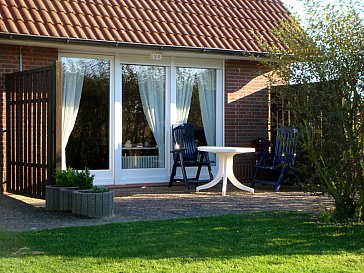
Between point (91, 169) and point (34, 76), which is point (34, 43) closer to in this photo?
point (34, 76)

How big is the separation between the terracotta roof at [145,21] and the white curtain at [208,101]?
0.93m

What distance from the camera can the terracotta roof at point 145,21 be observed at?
11359mm

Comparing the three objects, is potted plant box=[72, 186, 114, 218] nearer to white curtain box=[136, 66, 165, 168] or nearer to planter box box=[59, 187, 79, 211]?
planter box box=[59, 187, 79, 211]

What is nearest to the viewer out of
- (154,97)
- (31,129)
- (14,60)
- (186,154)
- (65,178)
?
(65,178)

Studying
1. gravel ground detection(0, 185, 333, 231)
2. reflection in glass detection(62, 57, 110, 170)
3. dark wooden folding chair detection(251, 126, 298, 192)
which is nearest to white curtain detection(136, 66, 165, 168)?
reflection in glass detection(62, 57, 110, 170)

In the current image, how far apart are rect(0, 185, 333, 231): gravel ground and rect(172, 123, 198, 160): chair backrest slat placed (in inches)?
34.2

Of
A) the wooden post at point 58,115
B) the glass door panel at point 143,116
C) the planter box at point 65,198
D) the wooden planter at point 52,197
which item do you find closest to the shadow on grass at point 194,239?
the planter box at point 65,198

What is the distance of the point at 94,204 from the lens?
28.1 ft

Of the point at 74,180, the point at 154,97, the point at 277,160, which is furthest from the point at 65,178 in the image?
the point at 277,160

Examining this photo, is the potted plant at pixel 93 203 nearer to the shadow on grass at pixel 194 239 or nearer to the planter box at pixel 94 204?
the planter box at pixel 94 204

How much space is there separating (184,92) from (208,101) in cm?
66

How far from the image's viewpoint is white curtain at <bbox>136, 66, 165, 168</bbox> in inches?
511

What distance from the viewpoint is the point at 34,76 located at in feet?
33.3

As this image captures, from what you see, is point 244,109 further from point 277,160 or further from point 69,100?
point 69,100
